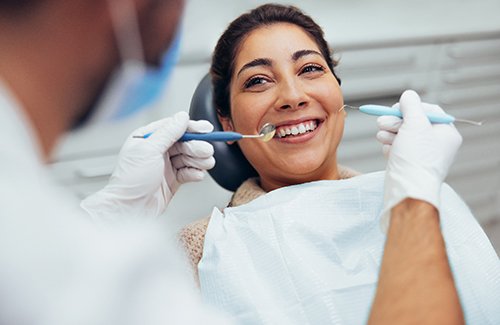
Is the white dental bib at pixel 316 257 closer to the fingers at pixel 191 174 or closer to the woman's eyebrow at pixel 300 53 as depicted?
the fingers at pixel 191 174

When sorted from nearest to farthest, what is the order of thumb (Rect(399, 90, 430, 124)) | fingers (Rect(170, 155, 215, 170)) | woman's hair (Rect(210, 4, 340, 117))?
thumb (Rect(399, 90, 430, 124)) < fingers (Rect(170, 155, 215, 170)) < woman's hair (Rect(210, 4, 340, 117))

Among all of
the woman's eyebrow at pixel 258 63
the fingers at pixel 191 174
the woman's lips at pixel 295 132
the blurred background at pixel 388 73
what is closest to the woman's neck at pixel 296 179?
the woman's lips at pixel 295 132

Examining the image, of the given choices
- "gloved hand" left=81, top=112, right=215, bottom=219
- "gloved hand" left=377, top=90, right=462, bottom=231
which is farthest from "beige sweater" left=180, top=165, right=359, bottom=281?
"gloved hand" left=377, top=90, right=462, bottom=231

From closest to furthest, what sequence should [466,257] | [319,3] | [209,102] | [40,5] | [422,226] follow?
[40,5] → [422,226] → [466,257] → [209,102] → [319,3]

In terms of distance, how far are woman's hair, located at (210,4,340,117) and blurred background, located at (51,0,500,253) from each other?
0.34m

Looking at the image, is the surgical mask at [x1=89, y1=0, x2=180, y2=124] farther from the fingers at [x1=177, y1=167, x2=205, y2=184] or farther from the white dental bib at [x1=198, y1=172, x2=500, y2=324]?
the fingers at [x1=177, y1=167, x2=205, y2=184]

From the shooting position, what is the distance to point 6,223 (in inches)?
15.8

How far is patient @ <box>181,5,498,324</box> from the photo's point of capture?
3.44 ft

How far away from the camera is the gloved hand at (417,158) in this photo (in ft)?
3.07

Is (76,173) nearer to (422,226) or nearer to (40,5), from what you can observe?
(422,226)

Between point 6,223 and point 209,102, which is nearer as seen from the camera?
point 6,223

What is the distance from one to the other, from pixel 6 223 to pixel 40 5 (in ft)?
0.61

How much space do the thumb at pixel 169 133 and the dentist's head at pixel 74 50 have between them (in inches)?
31.0

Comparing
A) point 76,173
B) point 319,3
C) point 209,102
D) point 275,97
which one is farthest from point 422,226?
point 319,3
